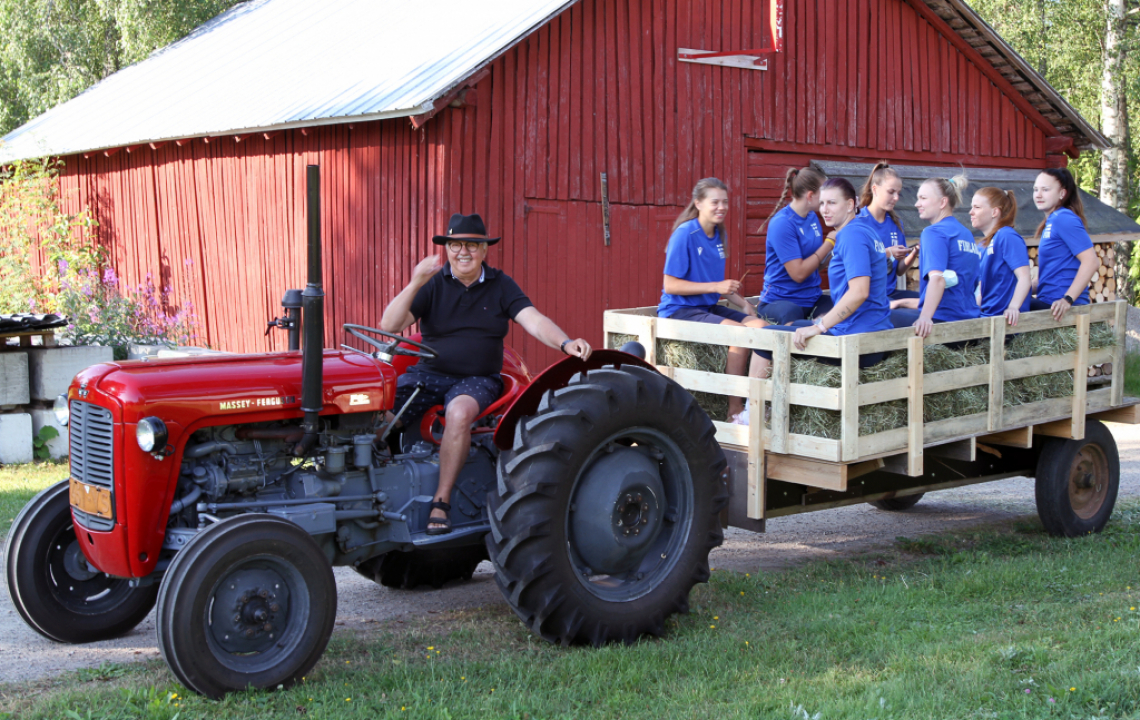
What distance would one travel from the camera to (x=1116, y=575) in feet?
18.9

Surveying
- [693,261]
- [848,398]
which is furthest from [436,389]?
[848,398]

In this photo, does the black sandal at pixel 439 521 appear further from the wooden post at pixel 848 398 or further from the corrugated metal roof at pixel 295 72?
the corrugated metal roof at pixel 295 72

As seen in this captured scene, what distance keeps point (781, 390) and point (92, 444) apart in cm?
309

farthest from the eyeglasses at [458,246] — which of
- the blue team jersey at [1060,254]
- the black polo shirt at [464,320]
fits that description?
the blue team jersey at [1060,254]

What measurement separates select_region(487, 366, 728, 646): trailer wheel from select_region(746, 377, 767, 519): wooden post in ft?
0.96

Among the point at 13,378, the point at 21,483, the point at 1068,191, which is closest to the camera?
the point at 1068,191

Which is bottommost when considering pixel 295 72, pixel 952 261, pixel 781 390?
pixel 781 390

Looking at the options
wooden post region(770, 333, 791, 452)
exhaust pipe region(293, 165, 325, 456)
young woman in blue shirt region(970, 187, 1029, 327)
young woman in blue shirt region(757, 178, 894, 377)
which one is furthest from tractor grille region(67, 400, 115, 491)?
young woman in blue shirt region(970, 187, 1029, 327)

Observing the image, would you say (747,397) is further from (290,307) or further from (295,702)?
(295,702)

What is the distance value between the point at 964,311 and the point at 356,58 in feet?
27.4

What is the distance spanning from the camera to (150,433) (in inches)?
157

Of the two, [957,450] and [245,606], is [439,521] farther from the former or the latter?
[957,450]

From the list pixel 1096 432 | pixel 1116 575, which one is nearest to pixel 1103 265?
pixel 1096 432

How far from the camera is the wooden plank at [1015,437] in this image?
620cm
